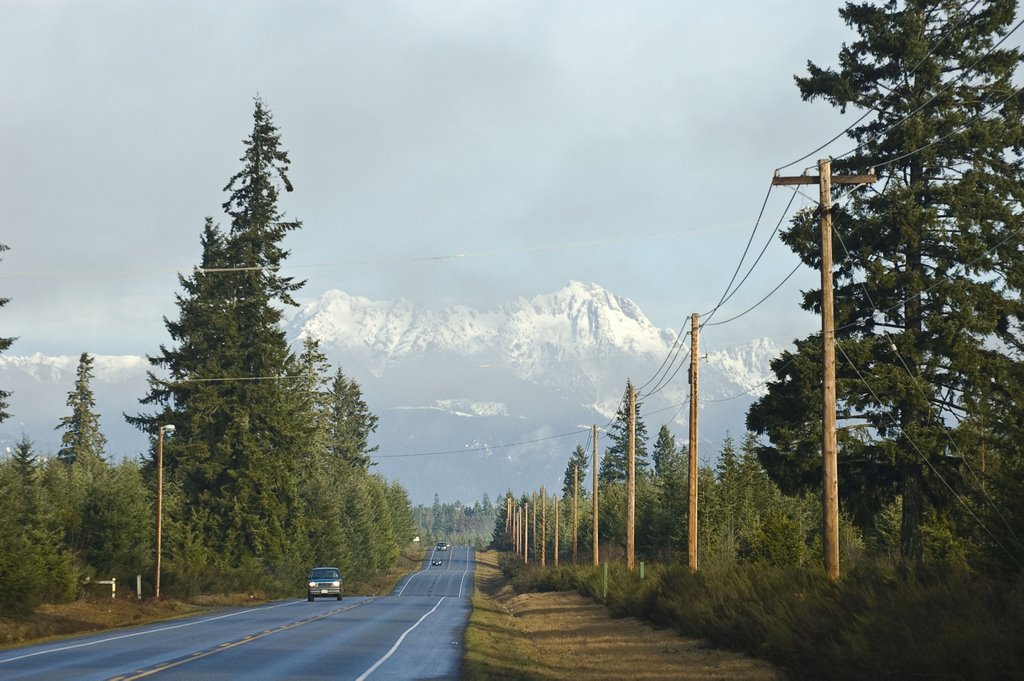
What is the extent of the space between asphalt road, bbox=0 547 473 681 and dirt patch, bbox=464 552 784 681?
922 mm

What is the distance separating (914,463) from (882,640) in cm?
2009

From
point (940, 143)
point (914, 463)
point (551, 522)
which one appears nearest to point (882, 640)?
point (914, 463)

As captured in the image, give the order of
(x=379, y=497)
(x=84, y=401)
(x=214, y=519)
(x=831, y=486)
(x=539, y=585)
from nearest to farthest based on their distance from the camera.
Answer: (x=831, y=486) → (x=214, y=519) → (x=539, y=585) → (x=84, y=401) → (x=379, y=497)

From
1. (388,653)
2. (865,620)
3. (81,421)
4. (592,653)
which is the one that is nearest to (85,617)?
(388,653)

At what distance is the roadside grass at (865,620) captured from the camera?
1420cm

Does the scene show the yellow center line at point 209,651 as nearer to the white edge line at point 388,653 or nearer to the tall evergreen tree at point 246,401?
the white edge line at point 388,653

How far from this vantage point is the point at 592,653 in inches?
1142

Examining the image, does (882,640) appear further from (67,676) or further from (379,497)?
(379,497)

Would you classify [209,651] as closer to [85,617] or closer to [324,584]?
[85,617]

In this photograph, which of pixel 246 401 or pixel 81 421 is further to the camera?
pixel 81 421

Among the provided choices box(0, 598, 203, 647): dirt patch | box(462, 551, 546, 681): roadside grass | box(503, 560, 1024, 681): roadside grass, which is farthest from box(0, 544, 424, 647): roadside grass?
box(503, 560, 1024, 681): roadside grass

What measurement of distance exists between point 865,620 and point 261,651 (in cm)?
1457

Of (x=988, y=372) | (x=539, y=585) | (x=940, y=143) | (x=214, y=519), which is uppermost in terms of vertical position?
(x=940, y=143)

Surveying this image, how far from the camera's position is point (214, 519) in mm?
70312
